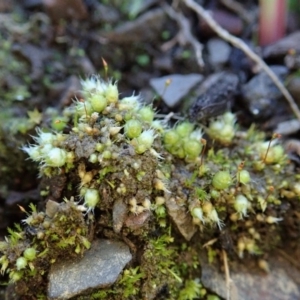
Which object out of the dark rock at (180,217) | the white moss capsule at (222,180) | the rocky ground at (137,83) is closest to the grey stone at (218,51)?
the rocky ground at (137,83)

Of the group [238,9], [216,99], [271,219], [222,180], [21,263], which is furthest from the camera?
[238,9]

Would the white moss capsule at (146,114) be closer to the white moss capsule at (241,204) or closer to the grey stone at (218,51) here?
the white moss capsule at (241,204)

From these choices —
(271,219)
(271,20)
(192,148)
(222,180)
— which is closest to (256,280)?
(271,219)

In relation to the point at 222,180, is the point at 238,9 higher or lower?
higher

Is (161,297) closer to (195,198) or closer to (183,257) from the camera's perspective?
(183,257)

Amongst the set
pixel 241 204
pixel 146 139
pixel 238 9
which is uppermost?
pixel 238 9

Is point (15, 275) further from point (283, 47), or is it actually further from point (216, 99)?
point (283, 47)

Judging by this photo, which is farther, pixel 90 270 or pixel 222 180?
pixel 222 180

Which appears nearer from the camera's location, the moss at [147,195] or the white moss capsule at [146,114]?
the moss at [147,195]
